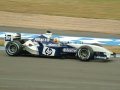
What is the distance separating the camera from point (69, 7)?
26.4 meters

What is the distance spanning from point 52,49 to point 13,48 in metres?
1.20

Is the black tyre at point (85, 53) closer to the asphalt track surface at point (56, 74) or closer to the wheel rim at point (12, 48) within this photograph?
the asphalt track surface at point (56, 74)

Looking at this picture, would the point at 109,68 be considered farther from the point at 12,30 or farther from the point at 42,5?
the point at 42,5

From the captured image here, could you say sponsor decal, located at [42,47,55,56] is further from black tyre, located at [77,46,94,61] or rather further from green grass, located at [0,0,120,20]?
green grass, located at [0,0,120,20]

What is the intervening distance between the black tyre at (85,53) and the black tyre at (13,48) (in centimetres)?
178

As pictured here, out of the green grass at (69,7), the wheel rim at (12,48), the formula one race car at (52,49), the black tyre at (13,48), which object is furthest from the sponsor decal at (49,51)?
the green grass at (69,7)

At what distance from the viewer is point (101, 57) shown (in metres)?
12.0

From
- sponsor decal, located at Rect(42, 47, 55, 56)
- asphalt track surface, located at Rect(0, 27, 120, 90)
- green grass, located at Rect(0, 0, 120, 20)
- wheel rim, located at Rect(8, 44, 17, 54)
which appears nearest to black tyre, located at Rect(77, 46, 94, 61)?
asphalt track surface, located at Rect(0, 27, 120, 90)

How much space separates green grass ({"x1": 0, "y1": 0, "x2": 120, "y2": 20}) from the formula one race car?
11460 mm

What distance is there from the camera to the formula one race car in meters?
12.0

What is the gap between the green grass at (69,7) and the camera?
80.6 feet

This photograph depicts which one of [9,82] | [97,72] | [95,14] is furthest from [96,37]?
[9,82]

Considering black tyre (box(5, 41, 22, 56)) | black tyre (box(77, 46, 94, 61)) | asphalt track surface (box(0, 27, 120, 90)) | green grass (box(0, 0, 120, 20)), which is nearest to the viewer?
asphalt track surface (box(0, 27, 120, 90))

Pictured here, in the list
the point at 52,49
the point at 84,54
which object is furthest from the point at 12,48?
the point at 84,54
